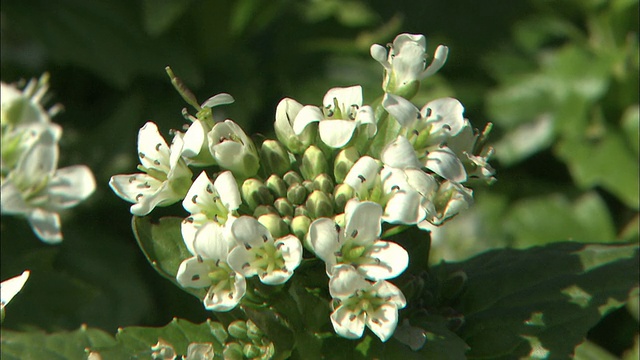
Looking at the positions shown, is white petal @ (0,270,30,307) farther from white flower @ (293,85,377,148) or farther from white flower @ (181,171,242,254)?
white flower @ (293,85,377,148)

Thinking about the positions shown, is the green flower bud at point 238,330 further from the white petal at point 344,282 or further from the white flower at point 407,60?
the white flower at point 407,60

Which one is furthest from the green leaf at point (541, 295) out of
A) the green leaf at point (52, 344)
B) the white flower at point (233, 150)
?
the green leaf at point (52, 344)

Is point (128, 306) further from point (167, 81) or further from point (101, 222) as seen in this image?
point (167, 81)

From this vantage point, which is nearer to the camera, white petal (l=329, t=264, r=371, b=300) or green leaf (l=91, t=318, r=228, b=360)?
white petal (l=329, t=264, r=371, b=300)

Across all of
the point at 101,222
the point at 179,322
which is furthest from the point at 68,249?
the point at 179,322

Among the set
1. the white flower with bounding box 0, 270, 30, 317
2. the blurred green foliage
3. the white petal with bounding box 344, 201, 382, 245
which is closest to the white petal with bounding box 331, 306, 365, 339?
the white petal with bounding box 344, 201, 382, 245

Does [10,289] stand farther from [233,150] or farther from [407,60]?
[407,60]
